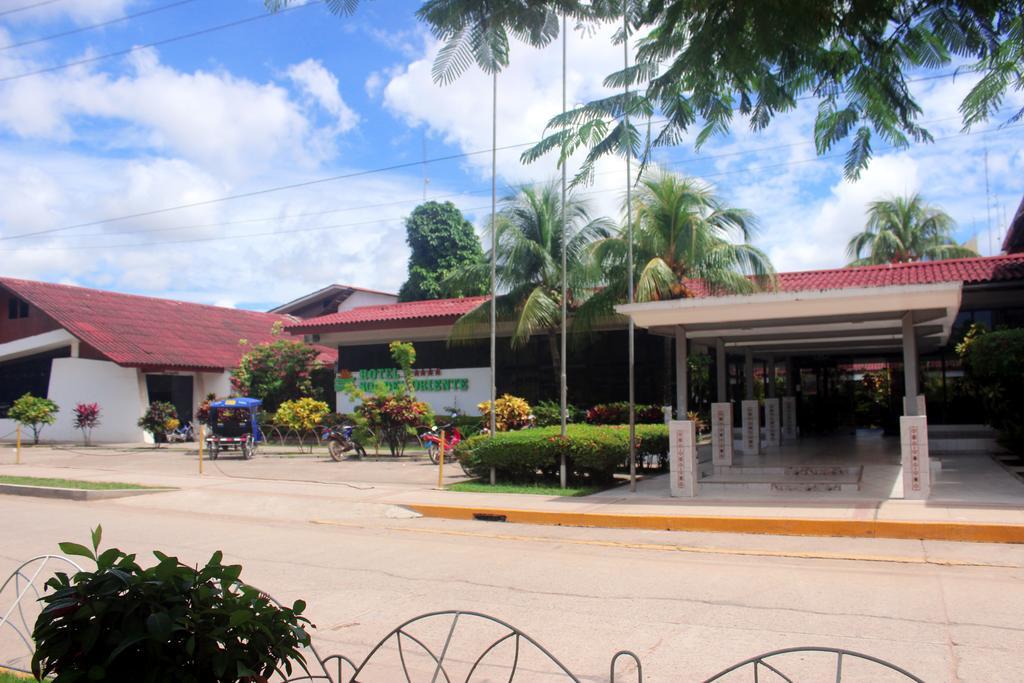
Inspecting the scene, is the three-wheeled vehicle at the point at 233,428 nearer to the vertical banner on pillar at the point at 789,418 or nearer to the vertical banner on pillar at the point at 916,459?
the vertical banner on pillar at the point at 789,418

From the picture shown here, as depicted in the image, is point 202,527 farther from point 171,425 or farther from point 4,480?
point 171,425

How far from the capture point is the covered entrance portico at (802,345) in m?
12.4

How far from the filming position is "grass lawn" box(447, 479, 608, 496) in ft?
47.3

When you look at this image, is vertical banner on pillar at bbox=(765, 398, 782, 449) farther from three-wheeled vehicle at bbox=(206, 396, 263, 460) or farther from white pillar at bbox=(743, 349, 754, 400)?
three-wheeled vehicle at bbox=(206, 396, 263, 460)

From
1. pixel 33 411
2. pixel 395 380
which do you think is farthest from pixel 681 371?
pixel 33 411

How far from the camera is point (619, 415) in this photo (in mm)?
20531

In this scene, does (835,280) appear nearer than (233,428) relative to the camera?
Yes

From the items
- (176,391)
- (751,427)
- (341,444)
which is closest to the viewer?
(751,427)

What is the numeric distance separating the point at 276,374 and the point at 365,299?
47.3ft

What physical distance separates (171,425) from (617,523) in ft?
75.8

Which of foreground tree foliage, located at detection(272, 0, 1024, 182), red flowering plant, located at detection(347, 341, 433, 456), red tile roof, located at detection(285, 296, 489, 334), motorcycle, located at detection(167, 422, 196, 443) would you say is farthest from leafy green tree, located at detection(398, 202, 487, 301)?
foreground tree foliage, located at detection(272, 0, 1024, 182)

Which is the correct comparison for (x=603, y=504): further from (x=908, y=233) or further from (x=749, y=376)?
(x=908, y=233)

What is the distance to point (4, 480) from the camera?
17.7 meters

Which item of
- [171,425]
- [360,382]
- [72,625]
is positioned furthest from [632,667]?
[171,425]
